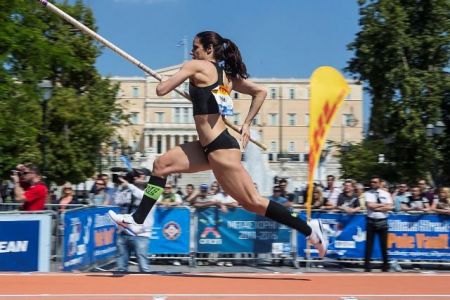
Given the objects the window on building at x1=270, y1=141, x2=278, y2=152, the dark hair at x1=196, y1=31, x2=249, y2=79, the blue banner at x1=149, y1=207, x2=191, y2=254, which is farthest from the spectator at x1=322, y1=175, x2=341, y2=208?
the window on building at x1=270, y1=141, x2=278, y2=152

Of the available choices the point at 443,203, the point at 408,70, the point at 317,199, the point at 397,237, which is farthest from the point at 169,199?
the point at 408,70

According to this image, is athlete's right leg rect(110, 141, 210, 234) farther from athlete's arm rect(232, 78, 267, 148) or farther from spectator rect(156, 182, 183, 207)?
spectator rect(156, 182, 183, 207)

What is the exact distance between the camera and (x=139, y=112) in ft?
384

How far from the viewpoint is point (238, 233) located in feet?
44.7

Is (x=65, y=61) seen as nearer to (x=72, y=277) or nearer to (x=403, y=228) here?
(x=403, y=228)

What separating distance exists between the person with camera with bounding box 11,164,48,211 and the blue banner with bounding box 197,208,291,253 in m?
3.13

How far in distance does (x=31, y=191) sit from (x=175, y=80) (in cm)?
660

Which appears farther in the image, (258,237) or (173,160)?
(258,237)

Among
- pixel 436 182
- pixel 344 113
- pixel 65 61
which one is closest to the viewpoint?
pixel 65 61

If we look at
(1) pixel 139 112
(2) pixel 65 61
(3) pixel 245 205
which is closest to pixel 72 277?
(3) pixel 245 205

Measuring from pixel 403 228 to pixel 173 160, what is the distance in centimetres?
866

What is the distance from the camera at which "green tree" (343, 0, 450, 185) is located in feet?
116

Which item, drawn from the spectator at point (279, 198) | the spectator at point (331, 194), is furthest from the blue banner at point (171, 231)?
the spectator at point (331, 194)

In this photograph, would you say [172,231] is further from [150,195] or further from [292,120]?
[292,120]
